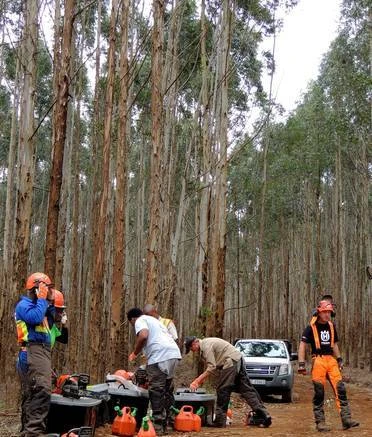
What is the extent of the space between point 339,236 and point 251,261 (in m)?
12.9

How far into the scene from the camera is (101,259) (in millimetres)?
11250

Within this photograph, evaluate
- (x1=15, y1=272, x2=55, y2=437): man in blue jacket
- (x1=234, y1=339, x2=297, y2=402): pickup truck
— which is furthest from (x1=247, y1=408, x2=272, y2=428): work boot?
(x1=234, y1=339, x2=297, y2=402): pickup truck

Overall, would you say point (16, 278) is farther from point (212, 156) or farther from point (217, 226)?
point (212, 156)

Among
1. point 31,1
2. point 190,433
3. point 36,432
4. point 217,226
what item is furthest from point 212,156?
point 36,432

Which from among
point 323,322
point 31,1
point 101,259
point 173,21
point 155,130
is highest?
point 173,21

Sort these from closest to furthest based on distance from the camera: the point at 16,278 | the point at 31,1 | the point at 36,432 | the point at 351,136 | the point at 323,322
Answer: the point at 36,432
the point at 323,322
the point at 16,278
the point at 31,1
the point at 351,136

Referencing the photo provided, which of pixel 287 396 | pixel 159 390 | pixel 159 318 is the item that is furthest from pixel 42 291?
pixel 287 396

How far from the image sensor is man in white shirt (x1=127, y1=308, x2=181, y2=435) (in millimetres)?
7340

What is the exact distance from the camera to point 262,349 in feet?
49.2

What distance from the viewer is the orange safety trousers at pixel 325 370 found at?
831cm

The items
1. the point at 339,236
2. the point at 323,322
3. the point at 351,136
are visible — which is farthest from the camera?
the point at 339,236

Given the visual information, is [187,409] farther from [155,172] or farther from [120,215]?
[120,215]

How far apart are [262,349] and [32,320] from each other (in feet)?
32.8

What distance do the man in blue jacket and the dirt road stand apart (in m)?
1.56
